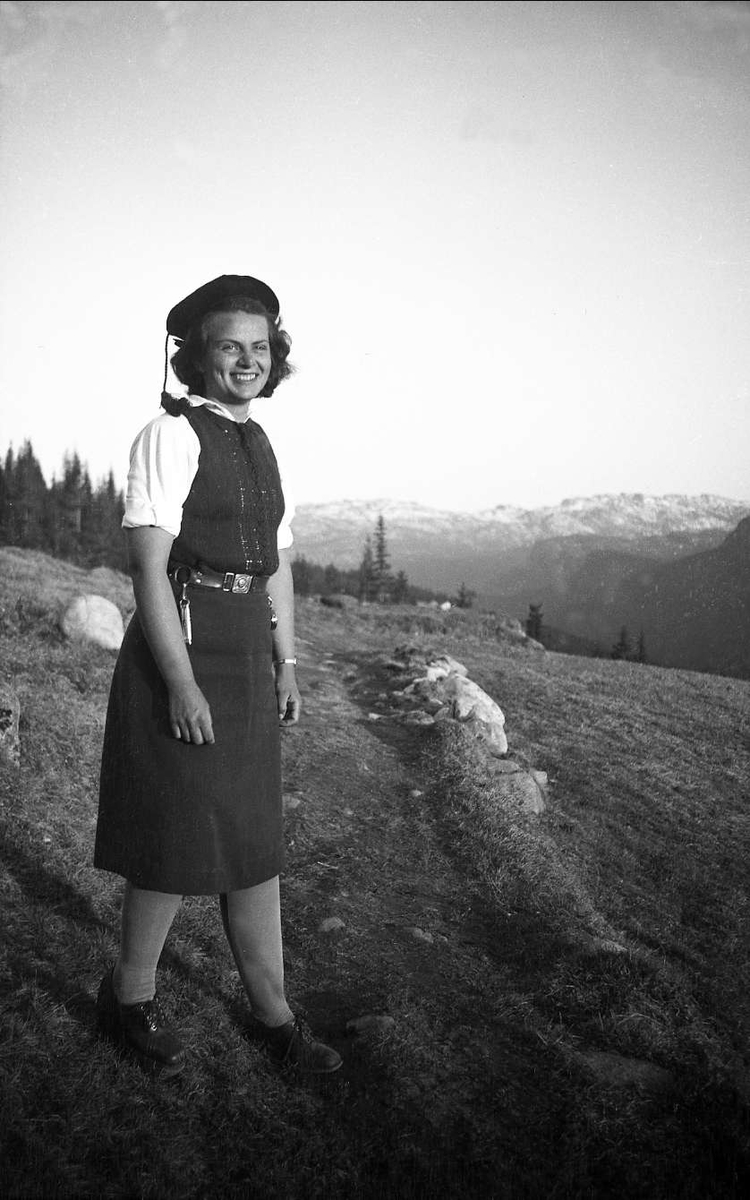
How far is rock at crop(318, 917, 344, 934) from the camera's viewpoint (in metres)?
4.11

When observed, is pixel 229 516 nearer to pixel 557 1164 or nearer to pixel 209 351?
pixel 209 351

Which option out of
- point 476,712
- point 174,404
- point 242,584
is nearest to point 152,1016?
point 242,584

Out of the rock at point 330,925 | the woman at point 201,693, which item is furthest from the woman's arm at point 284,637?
the rock at point 330,925

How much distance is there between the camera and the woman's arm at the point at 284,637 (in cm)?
315

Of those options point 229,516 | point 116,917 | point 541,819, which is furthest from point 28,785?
point 541,819

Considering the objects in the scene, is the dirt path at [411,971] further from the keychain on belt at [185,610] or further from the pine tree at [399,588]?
the pine tree at [399,588]

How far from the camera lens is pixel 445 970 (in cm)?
379

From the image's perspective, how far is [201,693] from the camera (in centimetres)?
263

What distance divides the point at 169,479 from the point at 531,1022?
3.14 metres

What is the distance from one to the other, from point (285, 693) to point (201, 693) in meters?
0.66

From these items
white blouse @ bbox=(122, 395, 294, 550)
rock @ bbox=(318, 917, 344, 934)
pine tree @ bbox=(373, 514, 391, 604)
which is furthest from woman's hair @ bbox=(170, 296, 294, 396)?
pine tree @ bbox=(373, 514, 391, 604)

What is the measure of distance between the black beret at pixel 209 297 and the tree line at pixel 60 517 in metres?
67.3

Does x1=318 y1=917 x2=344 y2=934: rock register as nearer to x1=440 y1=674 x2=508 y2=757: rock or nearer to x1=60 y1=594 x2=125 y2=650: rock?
x1=440 y1=674 x2=508 y2=757: rock

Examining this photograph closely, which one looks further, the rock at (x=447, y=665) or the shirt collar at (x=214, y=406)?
the rock at (x=447, y=665)
